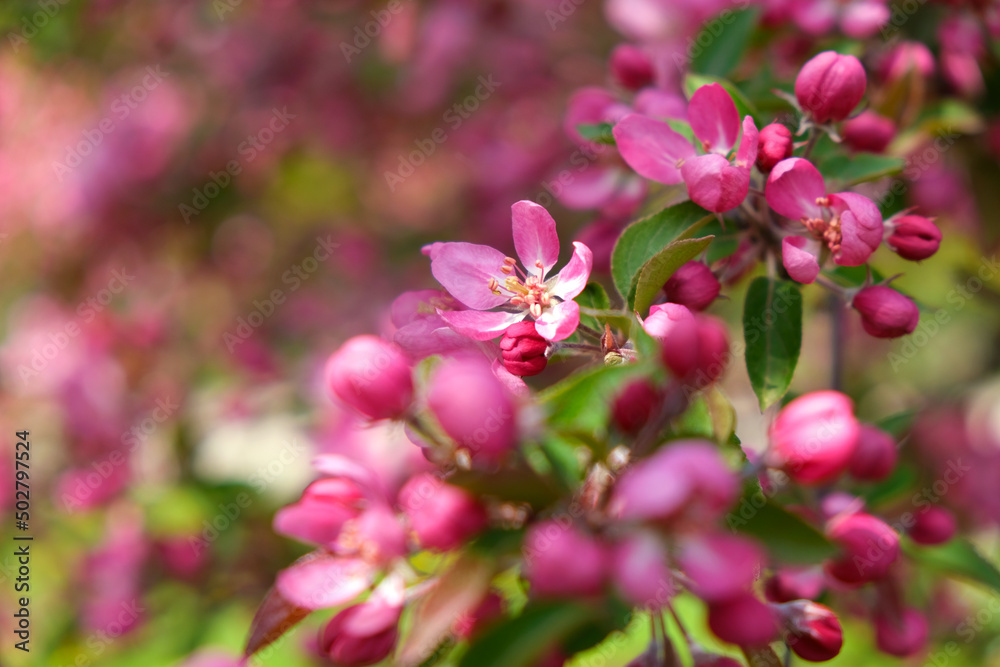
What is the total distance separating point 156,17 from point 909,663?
3513 millimetres

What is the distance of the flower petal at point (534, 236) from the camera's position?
1.04m

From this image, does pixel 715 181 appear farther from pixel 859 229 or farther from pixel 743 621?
pixel 743 621

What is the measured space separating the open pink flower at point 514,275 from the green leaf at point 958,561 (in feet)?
2.78

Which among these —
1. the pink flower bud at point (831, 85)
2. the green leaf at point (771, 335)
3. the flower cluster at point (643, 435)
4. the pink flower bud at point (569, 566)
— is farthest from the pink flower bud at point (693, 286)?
the pink flower bud at point (569, 566)

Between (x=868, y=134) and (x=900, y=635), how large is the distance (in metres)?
0.82

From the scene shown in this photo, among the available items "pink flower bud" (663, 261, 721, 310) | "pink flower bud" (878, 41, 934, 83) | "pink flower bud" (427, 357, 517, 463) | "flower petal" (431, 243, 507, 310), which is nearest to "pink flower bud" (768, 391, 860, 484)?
"pink flower bud" (663, 261, 721, 310)

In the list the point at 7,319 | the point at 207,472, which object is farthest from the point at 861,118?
the point at 7,319

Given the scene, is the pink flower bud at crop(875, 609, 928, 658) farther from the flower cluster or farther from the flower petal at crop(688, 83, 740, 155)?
the flower petal at crop(688, 83, 740, 155)

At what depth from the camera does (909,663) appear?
6.88 ft

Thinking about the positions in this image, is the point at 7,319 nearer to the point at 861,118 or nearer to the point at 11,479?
the point at 11,479

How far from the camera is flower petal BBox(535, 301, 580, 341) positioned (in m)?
0.93

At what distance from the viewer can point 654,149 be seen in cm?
109

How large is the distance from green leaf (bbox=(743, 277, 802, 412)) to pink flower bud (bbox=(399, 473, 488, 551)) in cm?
46

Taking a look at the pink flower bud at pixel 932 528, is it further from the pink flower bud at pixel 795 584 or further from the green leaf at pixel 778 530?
the green leaf at pixel 778 530
